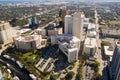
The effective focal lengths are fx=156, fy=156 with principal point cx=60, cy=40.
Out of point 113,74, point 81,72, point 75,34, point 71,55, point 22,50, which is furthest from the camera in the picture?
point 75,34

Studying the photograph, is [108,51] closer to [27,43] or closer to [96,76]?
[96,76]

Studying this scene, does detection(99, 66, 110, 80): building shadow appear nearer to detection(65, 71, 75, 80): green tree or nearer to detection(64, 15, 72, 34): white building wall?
detection(65, 71, 75, 80): green tree

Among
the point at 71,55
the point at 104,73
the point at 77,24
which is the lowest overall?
the point at 104,73

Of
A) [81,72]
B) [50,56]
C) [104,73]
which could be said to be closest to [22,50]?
[50,56]

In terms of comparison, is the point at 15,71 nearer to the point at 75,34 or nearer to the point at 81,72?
the point at 81,72

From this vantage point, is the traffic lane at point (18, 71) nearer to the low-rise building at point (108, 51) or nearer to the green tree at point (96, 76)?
the green tree at point (96, 76)

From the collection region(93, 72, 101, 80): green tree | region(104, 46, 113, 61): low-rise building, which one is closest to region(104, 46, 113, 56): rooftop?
region(104, 46, 113, 61): low-rise building

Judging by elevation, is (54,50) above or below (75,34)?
below

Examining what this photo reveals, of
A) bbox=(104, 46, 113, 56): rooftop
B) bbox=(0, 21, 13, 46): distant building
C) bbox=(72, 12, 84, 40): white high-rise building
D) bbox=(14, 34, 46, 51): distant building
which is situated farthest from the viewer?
bbox=(0, 21, 13, 46): distant building
